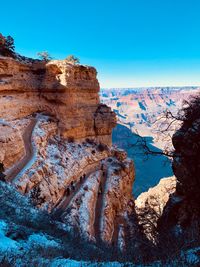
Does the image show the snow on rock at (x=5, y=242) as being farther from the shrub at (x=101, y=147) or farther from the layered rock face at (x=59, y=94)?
the shrub at (x=101, y=147)

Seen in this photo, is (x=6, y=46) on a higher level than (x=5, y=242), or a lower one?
higher

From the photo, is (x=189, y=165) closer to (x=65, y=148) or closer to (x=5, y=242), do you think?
(x=5, y=242)

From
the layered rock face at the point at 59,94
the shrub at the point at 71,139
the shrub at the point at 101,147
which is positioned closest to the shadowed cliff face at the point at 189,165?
the layered rock face at the point at 59,94

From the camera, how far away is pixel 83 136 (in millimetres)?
32188

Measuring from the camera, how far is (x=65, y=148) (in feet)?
90.7

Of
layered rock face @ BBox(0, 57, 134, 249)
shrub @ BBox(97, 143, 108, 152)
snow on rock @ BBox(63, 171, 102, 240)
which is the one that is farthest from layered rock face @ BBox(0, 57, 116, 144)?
snow on rock @ BBox(63, 171, 102, 240)

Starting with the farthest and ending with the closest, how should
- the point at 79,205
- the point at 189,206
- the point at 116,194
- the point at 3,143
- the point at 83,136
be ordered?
the point at 83,136 < the point at 116,194 < the point at 79,205 < the point at 3,143 < the point at 189,206

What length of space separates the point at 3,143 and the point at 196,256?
1649cm

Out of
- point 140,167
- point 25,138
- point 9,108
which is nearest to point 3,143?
point 25,138

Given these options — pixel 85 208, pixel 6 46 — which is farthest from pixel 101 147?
pixel 6 46

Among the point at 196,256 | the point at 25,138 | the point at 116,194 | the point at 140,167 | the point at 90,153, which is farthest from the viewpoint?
the point at 140,167

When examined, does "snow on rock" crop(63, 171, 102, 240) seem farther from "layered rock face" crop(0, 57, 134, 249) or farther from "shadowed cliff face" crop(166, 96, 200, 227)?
"shadowed cliff face" crop(166, 96, 200, 227)

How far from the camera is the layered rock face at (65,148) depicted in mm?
19891

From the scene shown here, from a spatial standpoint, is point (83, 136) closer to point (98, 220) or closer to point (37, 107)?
point (37, 107)
